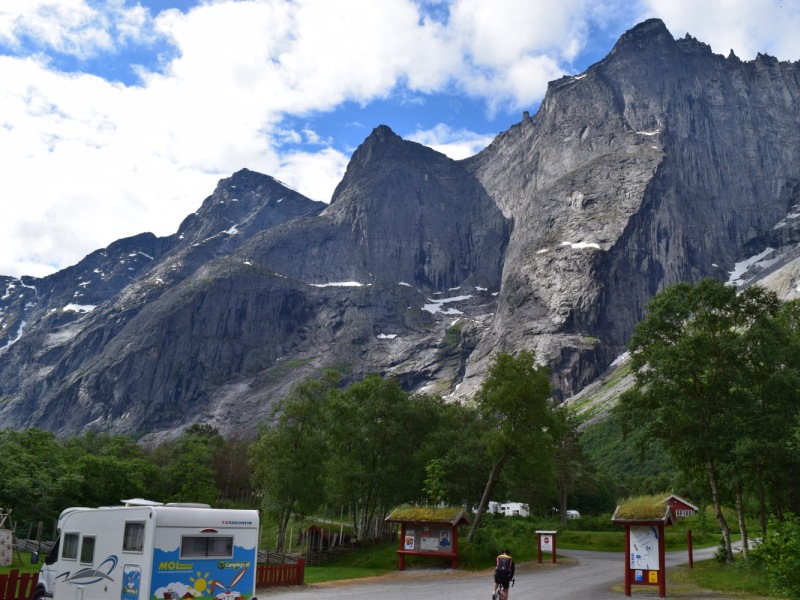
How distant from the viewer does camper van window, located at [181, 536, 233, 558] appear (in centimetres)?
1912

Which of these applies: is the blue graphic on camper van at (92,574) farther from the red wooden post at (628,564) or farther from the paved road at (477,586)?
the red wooden post at (628,564)

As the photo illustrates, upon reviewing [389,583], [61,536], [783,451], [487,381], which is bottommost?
[389,583]

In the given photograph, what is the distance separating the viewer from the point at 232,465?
94.6 meters

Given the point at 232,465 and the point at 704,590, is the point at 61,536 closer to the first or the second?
the point at 704,590

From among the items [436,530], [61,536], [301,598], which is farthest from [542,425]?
[61,536]

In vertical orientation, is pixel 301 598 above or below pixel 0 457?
below

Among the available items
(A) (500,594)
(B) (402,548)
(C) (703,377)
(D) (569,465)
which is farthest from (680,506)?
(A) (500,594)

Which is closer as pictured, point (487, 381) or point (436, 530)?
point (436, 530)

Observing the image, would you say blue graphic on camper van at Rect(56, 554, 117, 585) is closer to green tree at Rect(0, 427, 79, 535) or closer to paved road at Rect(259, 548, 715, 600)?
paved road at Rect(259, 548, 715, 600)

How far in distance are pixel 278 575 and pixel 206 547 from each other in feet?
44.8

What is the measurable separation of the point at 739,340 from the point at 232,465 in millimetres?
77058

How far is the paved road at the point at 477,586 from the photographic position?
27547mm

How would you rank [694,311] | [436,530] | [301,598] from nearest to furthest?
[301,598] → [694,311] → [436,530]

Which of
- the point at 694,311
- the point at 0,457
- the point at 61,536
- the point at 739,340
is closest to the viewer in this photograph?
the point at 61,536
